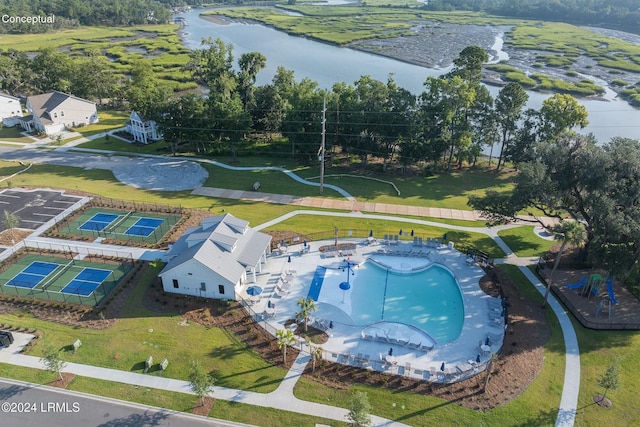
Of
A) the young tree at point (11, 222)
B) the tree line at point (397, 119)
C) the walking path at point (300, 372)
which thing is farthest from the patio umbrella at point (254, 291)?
the tree line at point (397, 119)

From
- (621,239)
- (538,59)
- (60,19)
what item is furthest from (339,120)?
(60,19)

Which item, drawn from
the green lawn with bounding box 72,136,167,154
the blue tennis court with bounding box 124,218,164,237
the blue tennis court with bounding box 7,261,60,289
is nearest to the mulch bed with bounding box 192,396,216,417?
the blue tennis court with bounding box 7,261,60,289

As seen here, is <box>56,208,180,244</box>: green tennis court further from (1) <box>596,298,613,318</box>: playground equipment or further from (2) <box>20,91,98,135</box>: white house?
(1) <box>596,298,613,318</box>: playground equipment

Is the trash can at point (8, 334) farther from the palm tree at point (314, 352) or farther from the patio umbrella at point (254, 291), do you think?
the palm tree at point (314, 352)

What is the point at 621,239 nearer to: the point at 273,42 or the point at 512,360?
the point at 512,360

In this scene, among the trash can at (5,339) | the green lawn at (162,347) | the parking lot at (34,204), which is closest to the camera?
the green lawn at (162,347)

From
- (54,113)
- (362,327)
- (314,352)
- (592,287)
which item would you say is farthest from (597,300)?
(54,113)

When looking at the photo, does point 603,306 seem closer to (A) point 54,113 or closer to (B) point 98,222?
(B) point 98,222
